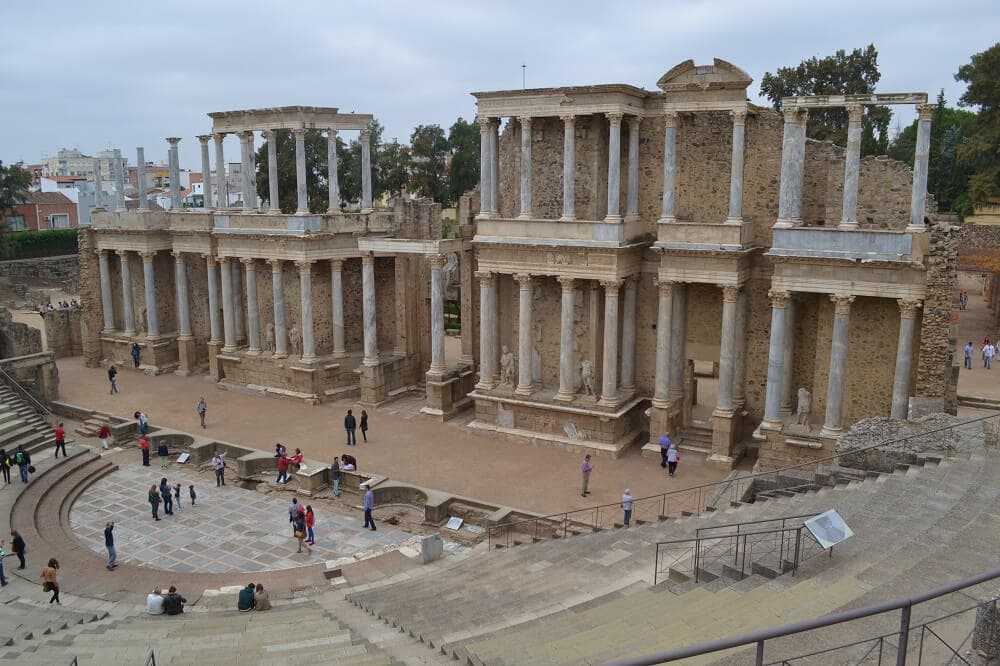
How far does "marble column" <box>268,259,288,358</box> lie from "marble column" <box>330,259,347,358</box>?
2001 mm

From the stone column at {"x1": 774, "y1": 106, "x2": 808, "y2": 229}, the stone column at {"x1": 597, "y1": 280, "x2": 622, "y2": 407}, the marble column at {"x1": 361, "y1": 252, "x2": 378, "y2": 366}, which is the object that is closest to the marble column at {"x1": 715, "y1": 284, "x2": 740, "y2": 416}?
the stone column at {"x1": 774, "y1": 106, "x2": 808, "y2": 229}

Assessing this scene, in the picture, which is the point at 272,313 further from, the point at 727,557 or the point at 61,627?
the point at 727,557

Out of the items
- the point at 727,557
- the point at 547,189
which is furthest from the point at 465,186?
the point at 727,557

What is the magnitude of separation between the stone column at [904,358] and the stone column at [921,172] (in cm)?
201

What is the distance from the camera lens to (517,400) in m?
26.6

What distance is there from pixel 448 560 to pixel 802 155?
14.3 metres

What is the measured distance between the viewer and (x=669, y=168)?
24047mm

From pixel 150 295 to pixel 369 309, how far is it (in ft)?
40.9

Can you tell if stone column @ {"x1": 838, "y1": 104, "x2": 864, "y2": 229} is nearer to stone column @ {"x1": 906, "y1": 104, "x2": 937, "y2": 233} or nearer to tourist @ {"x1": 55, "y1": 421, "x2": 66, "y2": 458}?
stone column @ {"x1": 906, "y1": 104, "x2": 937, "y2": 233}

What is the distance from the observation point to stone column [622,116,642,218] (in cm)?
2531

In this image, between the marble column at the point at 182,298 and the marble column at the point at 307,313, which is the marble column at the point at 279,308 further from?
the marble column at the point at 182,298

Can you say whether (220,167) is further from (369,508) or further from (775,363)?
(775,363)

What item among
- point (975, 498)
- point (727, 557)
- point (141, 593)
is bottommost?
point (141, 593)

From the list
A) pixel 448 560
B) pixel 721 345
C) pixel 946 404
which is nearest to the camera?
pixel 448 560
